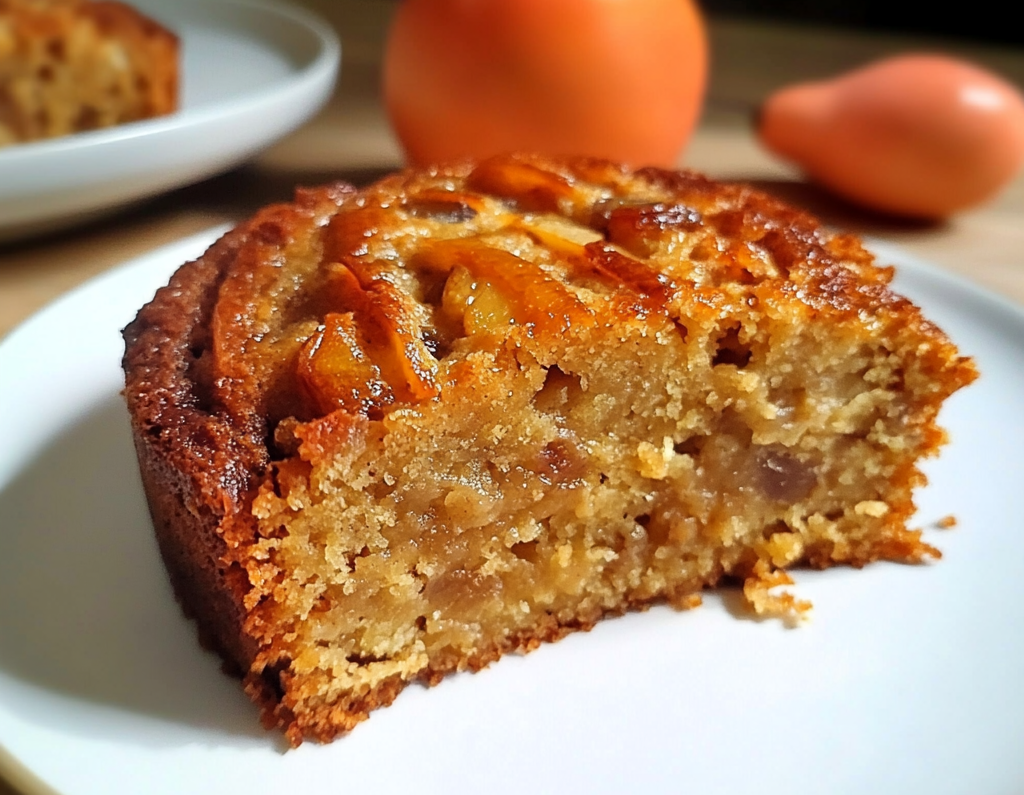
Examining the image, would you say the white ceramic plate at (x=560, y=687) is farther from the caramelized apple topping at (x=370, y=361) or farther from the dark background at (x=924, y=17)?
the dark background at (x=924, y=17)

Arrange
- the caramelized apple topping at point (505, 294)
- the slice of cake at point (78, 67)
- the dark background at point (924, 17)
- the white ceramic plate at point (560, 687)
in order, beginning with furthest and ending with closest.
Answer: the dark background at point (924, 17), the slice of cake at point (78, 67), the caramelized apple topping at point (505, 294), the white ceramic plate at point (560, 687)

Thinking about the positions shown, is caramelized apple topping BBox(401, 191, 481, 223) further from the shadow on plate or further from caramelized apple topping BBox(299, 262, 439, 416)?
the shadow on plate

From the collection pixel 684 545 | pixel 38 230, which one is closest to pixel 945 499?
pixel 684 545

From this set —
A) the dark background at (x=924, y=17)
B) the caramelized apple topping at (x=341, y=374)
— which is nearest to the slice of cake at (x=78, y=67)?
the caramelized apple topping at (x=341, y=374)

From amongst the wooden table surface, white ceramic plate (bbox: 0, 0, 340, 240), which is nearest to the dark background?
the wooden table surface

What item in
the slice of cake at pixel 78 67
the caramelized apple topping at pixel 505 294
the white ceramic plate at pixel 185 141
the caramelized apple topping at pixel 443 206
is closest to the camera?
the caramelized apple topping at pixel 505 294

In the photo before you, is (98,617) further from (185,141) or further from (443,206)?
(185,141)
